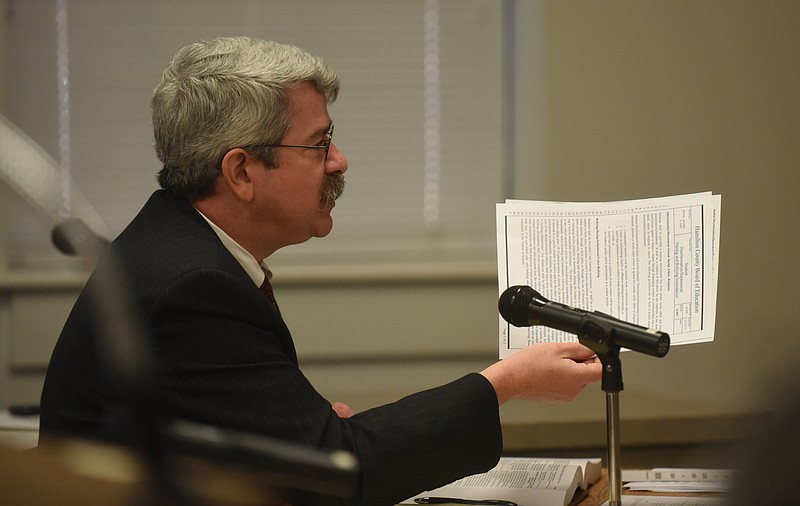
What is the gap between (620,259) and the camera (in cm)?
154

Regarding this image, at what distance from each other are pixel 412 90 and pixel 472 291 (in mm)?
731

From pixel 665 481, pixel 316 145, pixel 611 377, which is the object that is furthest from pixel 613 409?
pixel 316 145

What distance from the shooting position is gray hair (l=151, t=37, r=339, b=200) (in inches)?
61.5

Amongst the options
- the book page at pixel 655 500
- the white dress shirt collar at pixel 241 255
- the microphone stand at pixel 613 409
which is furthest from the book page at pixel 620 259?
the white dress shirt collar at pixel 241 255

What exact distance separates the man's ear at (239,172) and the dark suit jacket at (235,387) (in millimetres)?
124

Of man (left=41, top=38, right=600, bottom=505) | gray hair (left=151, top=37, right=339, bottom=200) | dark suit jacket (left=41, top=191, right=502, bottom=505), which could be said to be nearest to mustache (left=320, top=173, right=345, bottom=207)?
man (left=41, top=38, right=600, bottom=505)

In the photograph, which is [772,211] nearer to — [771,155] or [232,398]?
[771,155]

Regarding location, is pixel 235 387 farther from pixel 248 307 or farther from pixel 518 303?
pixel 518 303

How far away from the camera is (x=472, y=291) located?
3.12 metres

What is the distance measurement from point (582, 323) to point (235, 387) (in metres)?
0.52

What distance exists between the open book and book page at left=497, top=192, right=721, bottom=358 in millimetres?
249

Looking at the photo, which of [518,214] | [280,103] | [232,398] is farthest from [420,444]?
[280,103]

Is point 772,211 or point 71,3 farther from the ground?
point 71,3

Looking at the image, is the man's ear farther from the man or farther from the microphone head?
the microphone head
